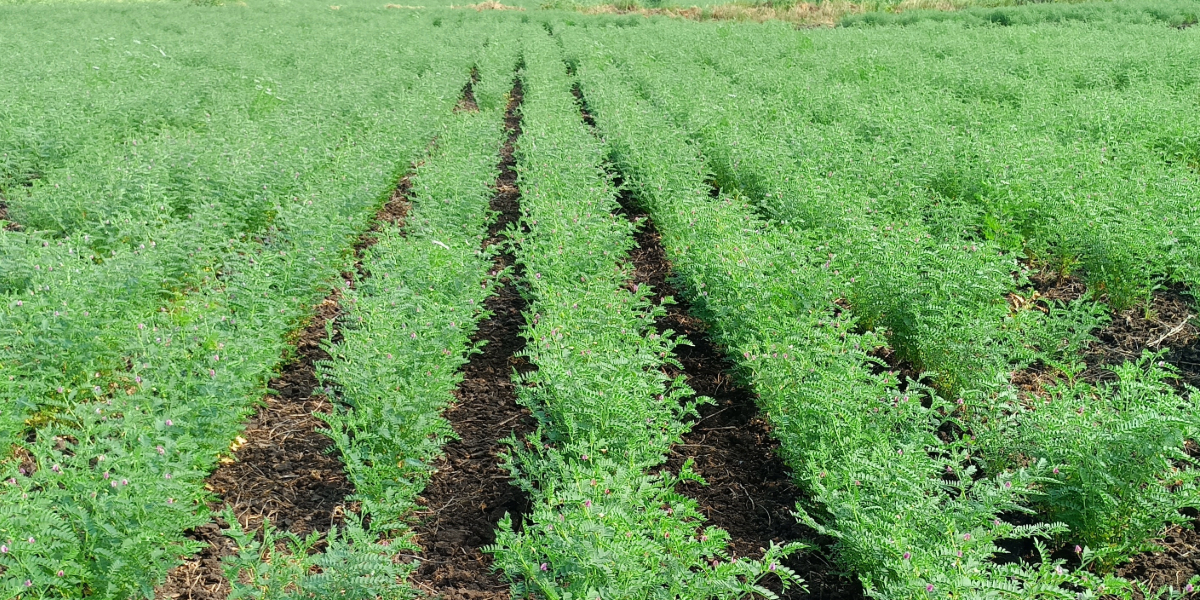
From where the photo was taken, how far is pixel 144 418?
3898 millimetres

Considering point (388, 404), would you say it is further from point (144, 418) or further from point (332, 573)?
point (332, 573)

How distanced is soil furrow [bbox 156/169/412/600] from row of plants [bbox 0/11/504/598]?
19 cm

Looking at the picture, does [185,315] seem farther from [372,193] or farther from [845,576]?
[845,576]

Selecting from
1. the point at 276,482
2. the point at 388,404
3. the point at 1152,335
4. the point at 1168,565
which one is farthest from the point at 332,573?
the point at 1152,335

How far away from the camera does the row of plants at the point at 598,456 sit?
324 cm

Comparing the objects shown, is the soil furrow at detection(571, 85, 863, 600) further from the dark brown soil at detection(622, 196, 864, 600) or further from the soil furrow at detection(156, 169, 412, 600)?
the soil furrow at detection(156, 169, 412, 600)

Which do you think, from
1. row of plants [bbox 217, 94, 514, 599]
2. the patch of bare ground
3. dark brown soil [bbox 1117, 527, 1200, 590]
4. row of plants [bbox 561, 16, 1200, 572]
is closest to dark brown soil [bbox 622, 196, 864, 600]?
row of plants [bbox 561, 16, 1200, 572]

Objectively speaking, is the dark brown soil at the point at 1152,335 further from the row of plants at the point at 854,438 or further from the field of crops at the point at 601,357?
the row of plants at the point at 854,438

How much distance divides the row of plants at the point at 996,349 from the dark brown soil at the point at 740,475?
102cm

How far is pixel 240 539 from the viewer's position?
3168 millimetres

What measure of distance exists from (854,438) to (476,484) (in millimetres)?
2191

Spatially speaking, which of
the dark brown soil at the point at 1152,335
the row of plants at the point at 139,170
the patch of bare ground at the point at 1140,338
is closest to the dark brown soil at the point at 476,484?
the row of plants at the point at 139,170

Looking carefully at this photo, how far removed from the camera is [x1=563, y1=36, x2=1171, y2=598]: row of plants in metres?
3.30

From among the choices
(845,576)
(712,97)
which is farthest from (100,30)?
(845,576)
